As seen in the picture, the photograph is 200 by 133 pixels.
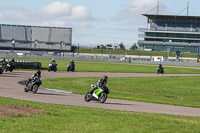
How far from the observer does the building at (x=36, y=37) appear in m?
121

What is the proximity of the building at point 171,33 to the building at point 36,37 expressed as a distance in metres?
27.0

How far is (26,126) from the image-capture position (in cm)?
1059

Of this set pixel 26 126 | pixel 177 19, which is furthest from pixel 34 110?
pixel 177 19

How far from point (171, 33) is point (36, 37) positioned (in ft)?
148

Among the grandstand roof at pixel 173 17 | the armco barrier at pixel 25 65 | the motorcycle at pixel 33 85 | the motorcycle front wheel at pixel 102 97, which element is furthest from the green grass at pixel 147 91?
the grandstand roof at pixel 173 17

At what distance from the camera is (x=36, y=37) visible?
417 feet

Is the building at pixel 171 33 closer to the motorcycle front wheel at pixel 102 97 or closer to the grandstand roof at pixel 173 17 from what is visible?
the grandstand roof at pixel 173 17

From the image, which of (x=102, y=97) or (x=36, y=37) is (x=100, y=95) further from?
(x=36, y=37)

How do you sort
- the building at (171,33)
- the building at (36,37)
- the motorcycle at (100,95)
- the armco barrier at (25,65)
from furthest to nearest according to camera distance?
the building at (171,33) → the building at (36,37) → the armco barrier at (25,65) → the motorcycle at (100,95)

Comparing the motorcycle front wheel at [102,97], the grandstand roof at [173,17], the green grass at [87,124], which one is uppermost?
the grandstand roof at [173,17]

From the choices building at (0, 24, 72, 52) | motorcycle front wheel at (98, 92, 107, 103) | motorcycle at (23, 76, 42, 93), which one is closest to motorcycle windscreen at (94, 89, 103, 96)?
motorcycle front wheel at (98, 92, 107, 103)

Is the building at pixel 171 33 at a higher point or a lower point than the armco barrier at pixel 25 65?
higher

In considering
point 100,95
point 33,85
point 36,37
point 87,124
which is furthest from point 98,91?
point 36,37

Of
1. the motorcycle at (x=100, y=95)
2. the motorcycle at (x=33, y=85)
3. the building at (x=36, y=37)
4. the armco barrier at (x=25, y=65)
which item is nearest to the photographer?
the motorcycle at (x=100, y=95)
